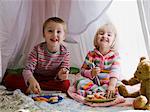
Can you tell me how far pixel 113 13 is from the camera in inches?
84.3

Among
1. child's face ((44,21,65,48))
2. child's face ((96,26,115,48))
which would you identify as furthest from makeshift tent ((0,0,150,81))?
child's face ((44,21,65,48))

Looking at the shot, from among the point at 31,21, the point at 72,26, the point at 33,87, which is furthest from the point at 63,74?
the point at 31,21

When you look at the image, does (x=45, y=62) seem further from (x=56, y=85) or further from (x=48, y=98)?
(x=48, y=98)

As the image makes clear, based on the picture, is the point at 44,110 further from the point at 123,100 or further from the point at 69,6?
the point at 69,6

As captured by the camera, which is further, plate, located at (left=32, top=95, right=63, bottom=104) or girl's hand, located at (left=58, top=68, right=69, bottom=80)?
girl's hand, located at (left=58, top=68, right=69, bottom=80)

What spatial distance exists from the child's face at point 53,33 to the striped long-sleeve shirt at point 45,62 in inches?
2.7

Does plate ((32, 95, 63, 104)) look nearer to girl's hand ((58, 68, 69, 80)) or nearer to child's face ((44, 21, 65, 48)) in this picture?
girl's hand ((58, 68, 69, 80))

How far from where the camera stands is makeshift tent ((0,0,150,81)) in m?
2.10

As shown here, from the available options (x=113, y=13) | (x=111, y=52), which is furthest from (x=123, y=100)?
(x=113, y=13)

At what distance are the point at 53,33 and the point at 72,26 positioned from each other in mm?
327

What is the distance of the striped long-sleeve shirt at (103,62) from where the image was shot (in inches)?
75.5

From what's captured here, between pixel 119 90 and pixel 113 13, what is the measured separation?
53cm

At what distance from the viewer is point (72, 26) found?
2266 mm

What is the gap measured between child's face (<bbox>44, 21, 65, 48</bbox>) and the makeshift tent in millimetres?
249
